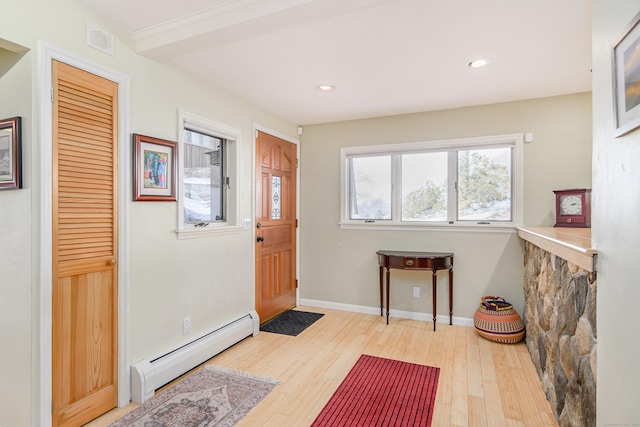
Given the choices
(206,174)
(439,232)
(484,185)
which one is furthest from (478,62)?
(206,174)

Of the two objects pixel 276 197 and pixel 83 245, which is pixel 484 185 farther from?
pixel 83 245

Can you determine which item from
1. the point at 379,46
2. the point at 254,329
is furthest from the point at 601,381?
the point at 254,329

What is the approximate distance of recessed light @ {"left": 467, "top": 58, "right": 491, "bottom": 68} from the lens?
102 inches

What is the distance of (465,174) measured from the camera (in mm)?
3822

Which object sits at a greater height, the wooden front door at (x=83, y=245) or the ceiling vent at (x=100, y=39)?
the ceiling vent at (x=100, y=39)

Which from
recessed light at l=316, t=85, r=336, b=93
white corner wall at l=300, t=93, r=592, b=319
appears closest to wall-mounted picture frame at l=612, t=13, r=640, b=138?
recessed light at l=316, t=85, r=336, b=93

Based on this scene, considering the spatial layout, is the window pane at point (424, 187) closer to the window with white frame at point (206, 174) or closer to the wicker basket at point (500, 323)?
the wicker basket at point (500, 323)

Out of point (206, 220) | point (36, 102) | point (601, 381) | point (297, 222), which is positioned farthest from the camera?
point (297, 222)

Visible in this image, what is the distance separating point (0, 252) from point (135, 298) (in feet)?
2.50

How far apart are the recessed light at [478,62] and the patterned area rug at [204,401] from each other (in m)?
2.81

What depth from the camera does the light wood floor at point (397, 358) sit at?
214 cm

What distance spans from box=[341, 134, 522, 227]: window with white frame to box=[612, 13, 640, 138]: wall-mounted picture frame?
2.59 meters

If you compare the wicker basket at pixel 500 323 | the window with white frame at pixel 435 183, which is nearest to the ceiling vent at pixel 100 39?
the window with white frame at pixel 435 183

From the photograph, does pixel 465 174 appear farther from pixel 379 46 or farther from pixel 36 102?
pixel 36 102
